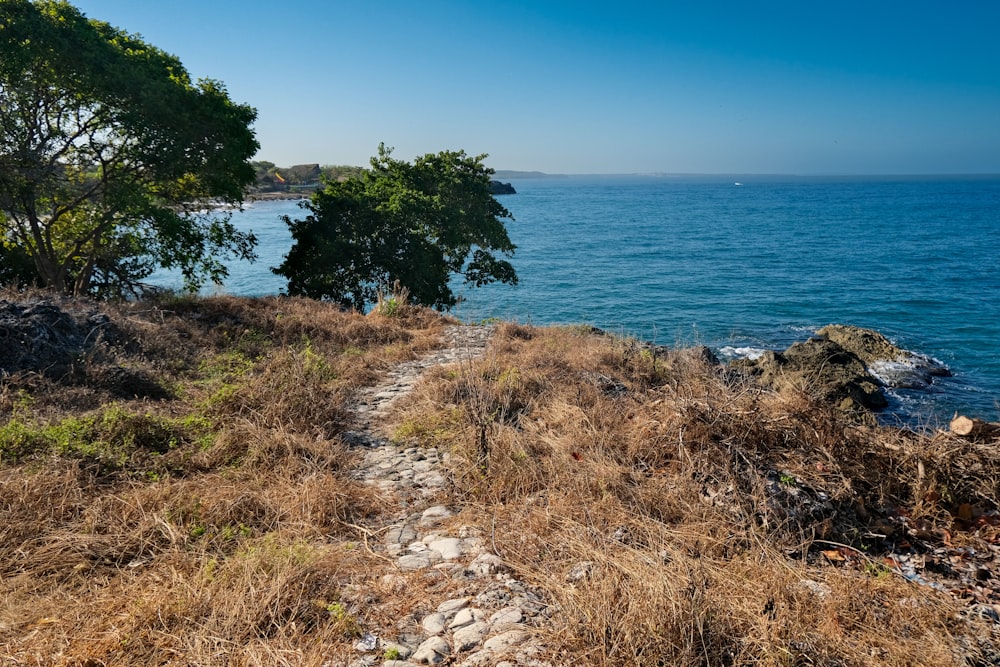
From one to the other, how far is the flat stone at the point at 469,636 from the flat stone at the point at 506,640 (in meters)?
0.07

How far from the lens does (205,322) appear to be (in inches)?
445

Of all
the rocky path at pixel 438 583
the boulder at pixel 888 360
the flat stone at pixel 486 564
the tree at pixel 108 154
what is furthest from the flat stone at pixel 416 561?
the boulder at pixel 888 360

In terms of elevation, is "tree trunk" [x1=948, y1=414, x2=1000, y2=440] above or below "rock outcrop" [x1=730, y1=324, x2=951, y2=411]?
above

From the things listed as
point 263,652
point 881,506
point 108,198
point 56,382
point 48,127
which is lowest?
point 881,506

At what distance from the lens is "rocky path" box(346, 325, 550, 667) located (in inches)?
130

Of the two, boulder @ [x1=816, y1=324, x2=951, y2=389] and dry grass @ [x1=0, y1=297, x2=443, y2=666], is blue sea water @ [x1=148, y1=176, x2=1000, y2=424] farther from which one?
dry grass @ [x1=0, y1=297, x2=443, y2=666]

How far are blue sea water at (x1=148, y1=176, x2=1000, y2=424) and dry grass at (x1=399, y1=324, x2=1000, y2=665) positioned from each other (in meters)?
3.04

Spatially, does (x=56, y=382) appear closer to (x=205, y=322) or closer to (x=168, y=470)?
(x=168, y=470)

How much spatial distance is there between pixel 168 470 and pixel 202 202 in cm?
1225

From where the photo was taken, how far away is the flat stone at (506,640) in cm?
331

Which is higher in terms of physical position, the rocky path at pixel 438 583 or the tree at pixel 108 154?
the tree at pixel 108 154

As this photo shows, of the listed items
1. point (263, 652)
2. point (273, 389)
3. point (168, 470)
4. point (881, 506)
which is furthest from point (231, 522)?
point (881, 506)

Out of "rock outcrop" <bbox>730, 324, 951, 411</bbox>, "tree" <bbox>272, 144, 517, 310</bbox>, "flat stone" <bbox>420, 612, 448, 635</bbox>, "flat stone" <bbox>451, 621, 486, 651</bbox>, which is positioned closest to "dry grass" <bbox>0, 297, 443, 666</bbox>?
"flat stone" <bbox>420, 612, 448, 635</bbox>

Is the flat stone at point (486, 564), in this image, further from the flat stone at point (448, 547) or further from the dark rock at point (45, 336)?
the dark rock at point (45, 336)
